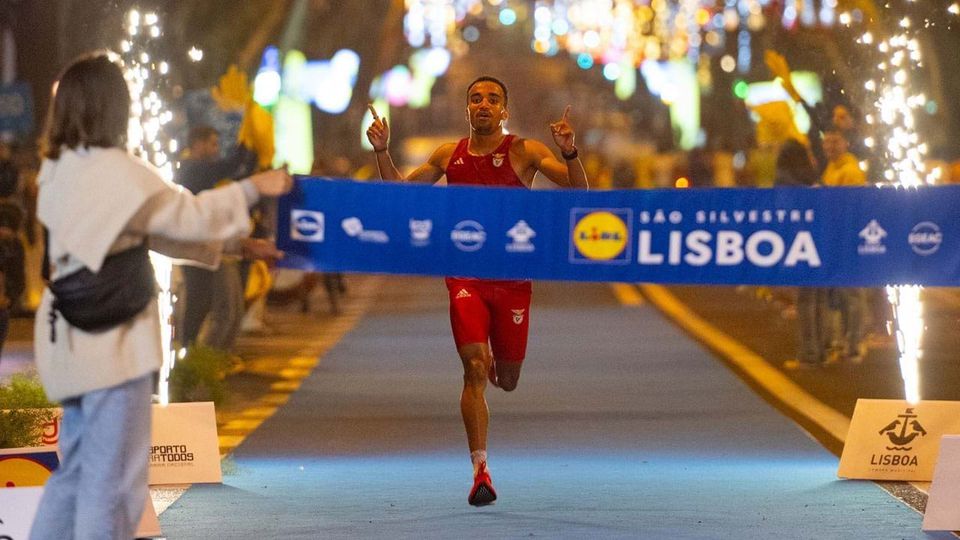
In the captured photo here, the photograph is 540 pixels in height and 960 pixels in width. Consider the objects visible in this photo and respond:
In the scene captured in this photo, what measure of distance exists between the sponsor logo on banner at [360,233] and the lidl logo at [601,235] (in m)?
0.85

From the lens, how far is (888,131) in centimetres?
1323

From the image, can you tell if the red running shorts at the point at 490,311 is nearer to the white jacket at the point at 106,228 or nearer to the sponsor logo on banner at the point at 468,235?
the sponsor logo on banner at the point at 468,235

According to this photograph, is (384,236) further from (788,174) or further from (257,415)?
(788,174)

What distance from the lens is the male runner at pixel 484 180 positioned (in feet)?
32.8

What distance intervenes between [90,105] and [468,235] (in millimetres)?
2563

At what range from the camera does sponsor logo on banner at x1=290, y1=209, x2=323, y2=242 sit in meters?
8.20

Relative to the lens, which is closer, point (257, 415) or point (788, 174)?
point (257, 415)

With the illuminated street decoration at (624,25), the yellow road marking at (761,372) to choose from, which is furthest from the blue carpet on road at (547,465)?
the illuminated street decoration at (624,25)

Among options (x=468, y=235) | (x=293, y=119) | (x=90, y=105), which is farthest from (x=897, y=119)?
(x=293, y=119)

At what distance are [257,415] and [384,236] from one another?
18.4 ft

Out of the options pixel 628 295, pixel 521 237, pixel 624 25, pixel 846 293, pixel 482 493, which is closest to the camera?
pixel 521 237

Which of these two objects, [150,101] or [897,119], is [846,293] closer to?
[897,119]

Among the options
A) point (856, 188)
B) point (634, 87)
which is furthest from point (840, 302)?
point (634, 87)

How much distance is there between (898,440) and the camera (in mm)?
10750
